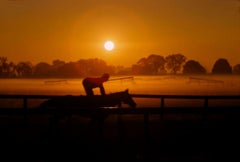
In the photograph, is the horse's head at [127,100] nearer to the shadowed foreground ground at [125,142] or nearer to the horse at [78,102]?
the horse at [78,102]

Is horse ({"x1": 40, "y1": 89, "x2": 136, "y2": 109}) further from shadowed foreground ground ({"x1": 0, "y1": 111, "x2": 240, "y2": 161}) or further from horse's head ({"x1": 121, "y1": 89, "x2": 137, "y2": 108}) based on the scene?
shadowed foreground ground ({"x1": 0, "y1": 111, "x2": 240, "y2": 161})

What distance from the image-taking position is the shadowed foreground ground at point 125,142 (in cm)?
838

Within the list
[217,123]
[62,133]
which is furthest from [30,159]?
[217,123]

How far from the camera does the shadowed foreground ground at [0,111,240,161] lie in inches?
330

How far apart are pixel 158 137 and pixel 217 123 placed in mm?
2405

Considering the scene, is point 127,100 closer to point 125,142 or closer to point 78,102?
point 78,102

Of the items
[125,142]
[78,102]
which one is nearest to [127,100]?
[78,102]

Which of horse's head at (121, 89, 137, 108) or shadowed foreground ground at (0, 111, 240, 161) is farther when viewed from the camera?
horse's head at (121, 89, 137, 108)

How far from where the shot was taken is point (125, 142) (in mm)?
10133

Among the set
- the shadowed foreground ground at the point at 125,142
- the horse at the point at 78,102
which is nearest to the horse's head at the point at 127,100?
the horse at the point at 78,102

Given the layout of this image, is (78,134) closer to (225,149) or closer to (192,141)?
(192,141)

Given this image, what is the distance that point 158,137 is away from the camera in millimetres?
11078

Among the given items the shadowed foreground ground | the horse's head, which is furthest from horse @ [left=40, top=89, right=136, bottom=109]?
the shadowed foreground ground

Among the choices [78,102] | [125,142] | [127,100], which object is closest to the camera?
[125,142]
